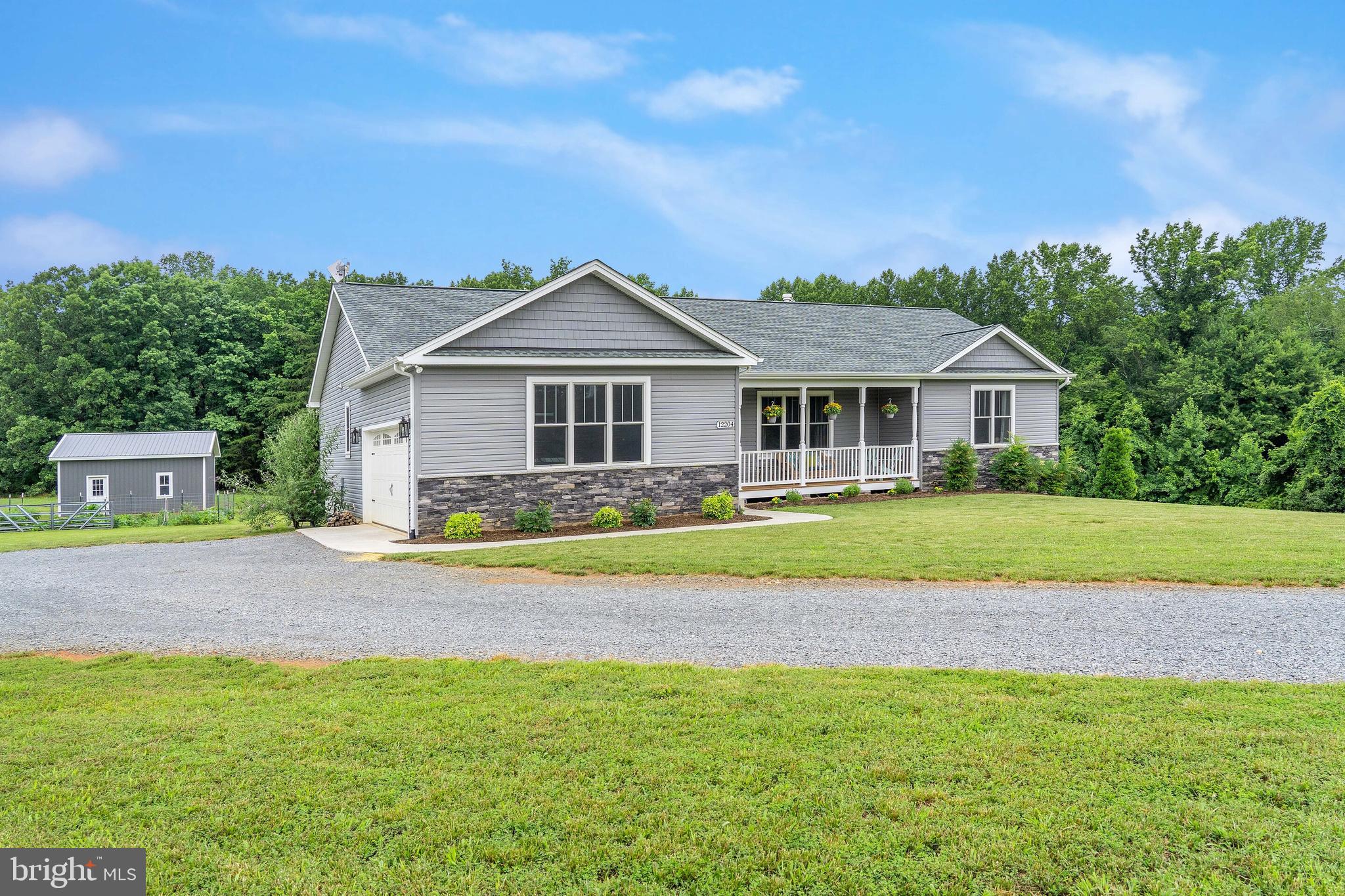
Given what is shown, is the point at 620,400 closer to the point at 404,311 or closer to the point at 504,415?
the point at 504,415

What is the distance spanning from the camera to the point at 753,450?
64.5ft

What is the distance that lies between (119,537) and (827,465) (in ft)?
53.1

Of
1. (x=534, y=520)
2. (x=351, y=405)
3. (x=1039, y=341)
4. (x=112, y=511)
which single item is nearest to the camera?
(x=534, y=520)

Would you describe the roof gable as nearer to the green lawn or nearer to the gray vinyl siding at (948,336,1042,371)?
the green lawn

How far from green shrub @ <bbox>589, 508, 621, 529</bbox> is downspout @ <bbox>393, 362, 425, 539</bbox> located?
321 cm

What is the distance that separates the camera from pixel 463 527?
13969 mm

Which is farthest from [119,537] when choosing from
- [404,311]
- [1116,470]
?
[1116,470]

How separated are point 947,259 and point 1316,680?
42.4m

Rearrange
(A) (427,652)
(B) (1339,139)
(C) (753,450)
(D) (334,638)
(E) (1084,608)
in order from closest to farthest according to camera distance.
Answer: (A) (427,652), (D) (334,638), (E) (1084,608), (C) (753,450), (B) (1339,139)

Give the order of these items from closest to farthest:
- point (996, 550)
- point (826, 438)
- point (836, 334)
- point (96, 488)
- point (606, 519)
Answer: point (996, 550), point (606, 519), point (826, 438), point (836, 334), point (96, 488)

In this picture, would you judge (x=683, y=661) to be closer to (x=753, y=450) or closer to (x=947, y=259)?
(x=753, y=450)

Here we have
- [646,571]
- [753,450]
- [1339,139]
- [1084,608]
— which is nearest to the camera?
[1084,608]

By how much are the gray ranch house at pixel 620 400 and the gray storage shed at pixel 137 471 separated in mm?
12432

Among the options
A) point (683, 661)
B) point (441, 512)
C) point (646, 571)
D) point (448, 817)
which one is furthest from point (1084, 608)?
point (441, 512)
